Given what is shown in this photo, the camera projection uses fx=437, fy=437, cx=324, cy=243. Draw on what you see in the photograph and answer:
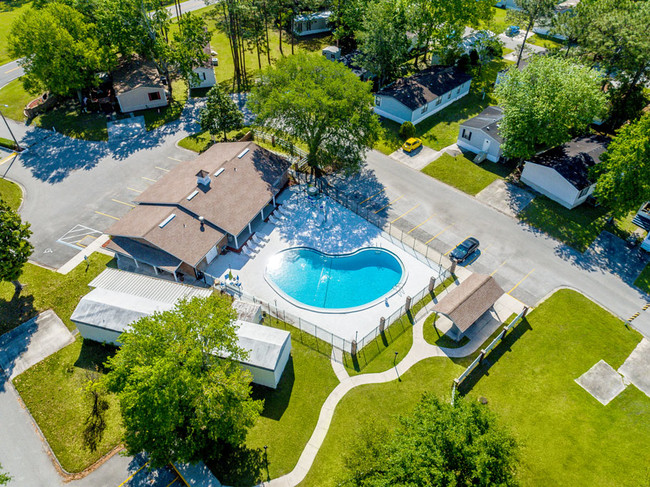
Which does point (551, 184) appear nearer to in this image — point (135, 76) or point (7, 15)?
point (135, 76)

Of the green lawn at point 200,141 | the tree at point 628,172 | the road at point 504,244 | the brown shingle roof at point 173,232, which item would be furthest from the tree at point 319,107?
the tree at point 628,172

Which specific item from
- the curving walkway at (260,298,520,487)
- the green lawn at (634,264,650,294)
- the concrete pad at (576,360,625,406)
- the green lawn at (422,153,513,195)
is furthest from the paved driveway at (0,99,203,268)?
the green lawn at (634,264,650,294)

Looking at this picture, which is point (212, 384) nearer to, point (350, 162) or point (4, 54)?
point (350, 162)

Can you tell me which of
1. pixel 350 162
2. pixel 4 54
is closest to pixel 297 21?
pixel 350 162

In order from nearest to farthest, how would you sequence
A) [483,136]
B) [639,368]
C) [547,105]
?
[639,368] → [547,105] → [483,136]

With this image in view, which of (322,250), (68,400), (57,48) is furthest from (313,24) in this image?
(68,400)

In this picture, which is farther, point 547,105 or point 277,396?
point 547,105
